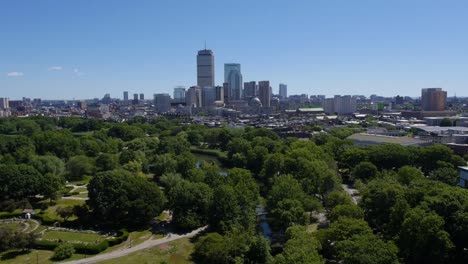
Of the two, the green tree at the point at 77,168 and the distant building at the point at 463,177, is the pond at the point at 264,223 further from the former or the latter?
the green tree at the point at 77,168

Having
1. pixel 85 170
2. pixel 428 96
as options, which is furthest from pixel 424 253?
pixel 428 96

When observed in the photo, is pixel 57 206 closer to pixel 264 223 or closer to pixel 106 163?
pixel 106 163

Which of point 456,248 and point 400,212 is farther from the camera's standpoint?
point 400,212

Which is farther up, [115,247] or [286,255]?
[286,255]

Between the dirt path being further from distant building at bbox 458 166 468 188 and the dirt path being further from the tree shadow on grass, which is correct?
distant building at bbox 458 166 468 188

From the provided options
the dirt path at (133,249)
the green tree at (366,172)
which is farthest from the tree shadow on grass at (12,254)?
the green tree at (366,172)

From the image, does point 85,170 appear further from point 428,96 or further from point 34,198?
point 428,96
